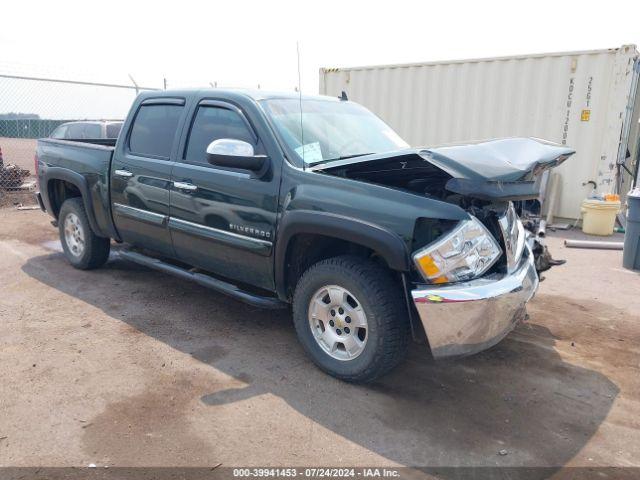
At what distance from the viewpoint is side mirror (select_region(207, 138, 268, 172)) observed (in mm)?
3502

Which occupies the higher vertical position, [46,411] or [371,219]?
[371,219]

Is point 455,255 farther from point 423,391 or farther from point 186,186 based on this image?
point 186,186

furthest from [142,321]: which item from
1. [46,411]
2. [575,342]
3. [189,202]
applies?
[575,342]

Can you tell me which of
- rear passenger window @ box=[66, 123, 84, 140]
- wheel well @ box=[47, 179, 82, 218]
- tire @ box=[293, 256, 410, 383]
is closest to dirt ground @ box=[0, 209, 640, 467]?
tire @ box=[293, 256, 410, 383]

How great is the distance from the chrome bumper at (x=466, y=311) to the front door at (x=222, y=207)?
4.13 ft

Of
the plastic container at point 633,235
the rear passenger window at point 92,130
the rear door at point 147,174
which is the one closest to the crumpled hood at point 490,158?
the rear door at point 147,174

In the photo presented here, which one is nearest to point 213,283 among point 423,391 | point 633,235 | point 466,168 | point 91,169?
point 423,391

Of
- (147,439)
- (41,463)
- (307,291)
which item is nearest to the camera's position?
(41,463)

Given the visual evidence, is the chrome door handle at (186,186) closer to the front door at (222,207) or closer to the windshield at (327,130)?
the front door at (222,207)

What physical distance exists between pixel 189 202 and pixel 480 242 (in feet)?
7.63

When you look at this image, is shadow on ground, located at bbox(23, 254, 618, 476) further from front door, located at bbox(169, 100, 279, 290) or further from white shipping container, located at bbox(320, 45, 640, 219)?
white shipping container, located at bbox(320, 45, 640, 219)

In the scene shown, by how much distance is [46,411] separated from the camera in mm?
3078

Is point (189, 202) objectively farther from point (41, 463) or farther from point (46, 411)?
point (41, 463)

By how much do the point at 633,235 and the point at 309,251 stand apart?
192 inches
